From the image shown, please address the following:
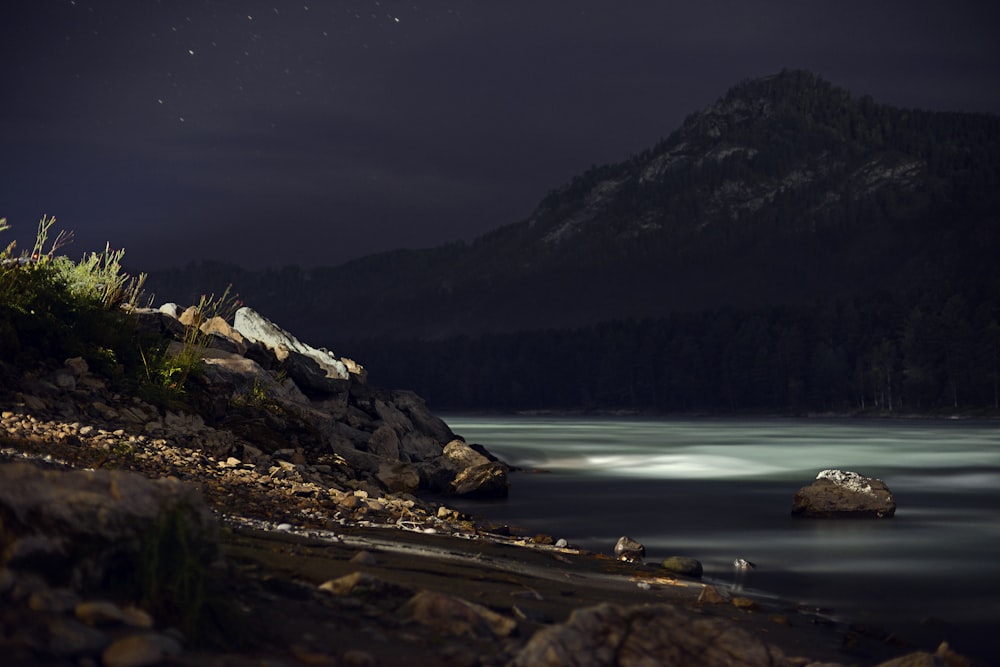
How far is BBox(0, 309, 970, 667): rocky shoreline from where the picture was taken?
706 cm

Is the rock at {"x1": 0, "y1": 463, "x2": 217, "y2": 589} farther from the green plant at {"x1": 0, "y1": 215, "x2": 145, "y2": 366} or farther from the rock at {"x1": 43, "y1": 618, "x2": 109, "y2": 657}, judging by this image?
the green plant at {"x1": 0, "y1": 215, "x2": 145, "y2": 366}

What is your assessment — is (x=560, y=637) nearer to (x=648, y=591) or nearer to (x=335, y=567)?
(x=335, y=567)

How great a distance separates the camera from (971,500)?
34.2m

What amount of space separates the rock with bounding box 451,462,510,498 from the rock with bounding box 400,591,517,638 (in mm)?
19497

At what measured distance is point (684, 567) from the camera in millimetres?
16781

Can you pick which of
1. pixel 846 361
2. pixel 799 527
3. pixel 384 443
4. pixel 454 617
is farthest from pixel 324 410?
pixel 846 361

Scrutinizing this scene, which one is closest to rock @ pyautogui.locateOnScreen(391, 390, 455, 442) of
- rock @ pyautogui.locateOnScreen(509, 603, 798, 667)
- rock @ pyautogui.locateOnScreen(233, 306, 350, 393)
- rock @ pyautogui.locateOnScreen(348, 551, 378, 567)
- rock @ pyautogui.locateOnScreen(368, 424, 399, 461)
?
rock @ pyautogui.locateOnScreen(233, 306, 350, 393)

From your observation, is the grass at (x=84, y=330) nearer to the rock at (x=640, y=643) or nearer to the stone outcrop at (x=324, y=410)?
the stone outcrop at (x=324, y=410)

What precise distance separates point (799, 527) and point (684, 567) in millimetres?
8731

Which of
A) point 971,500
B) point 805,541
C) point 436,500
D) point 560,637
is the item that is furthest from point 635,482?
point 560,637

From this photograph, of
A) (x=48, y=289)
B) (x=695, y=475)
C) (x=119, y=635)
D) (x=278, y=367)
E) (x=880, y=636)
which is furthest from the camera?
(x=695, y=475)

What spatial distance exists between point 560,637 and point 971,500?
30.9 meters

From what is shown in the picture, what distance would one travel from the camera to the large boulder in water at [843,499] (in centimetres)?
2602

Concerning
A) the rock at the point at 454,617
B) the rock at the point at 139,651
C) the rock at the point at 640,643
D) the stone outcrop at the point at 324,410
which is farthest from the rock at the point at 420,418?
the rock at the point at 139,651
